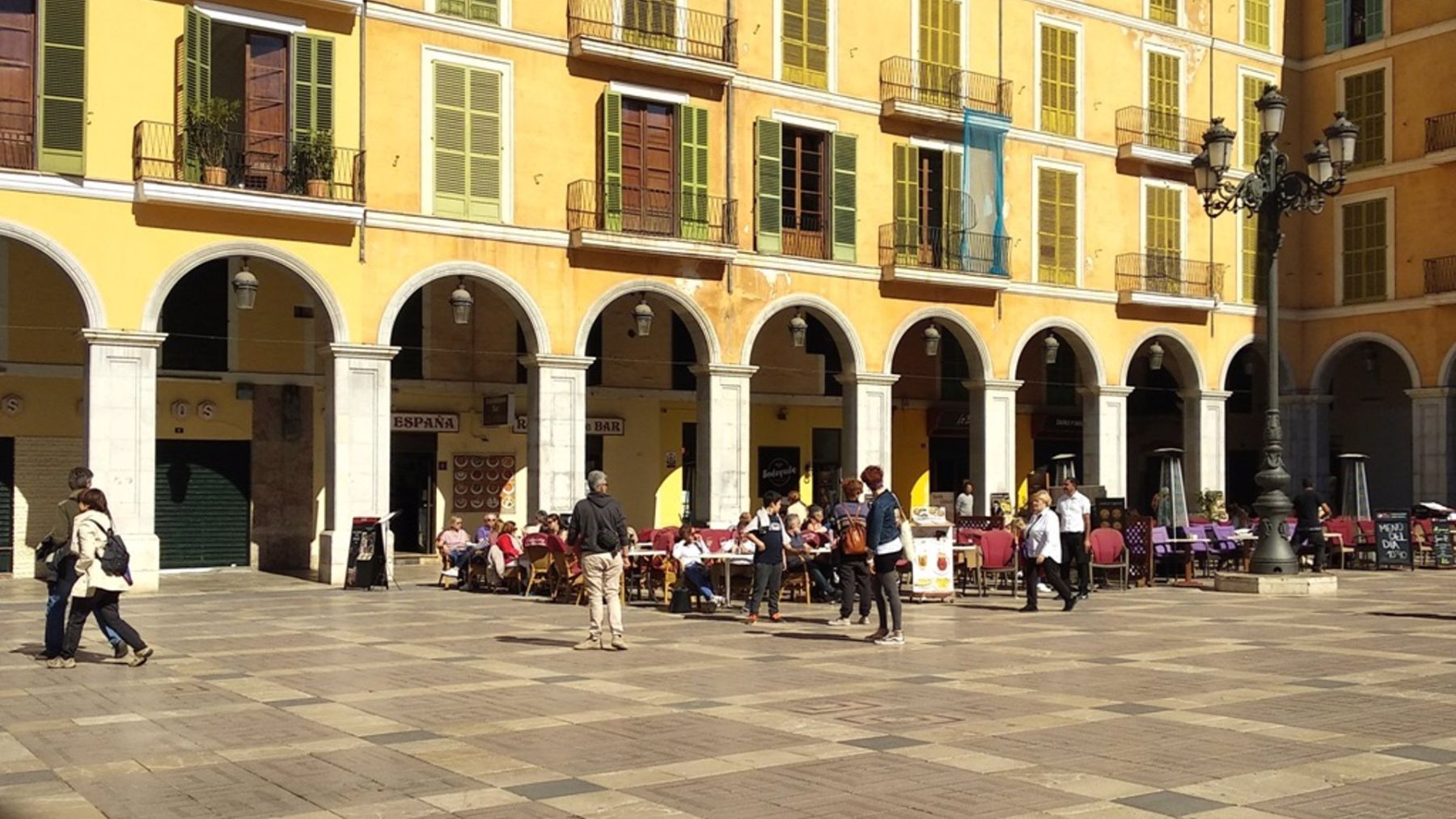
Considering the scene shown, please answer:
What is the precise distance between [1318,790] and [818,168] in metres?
23.3

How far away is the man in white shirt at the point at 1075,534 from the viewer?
68.1 feet

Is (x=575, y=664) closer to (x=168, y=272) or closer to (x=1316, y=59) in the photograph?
(x=168, y=272)

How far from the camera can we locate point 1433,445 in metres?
36.1

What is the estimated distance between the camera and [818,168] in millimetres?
30516

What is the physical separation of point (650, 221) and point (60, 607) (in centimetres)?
1574

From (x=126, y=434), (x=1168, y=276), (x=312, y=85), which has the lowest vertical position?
(x=126, y=434)

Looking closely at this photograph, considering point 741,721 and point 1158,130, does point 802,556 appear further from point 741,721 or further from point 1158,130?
point 1158,130

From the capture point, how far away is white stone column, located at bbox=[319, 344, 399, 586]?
80.6 ft

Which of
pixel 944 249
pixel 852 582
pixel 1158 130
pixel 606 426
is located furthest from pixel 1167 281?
pixel 852 582

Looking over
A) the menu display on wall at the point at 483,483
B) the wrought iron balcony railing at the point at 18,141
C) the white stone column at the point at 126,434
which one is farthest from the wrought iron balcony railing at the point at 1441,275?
the wrought iron balcony railing at the point at 18,141

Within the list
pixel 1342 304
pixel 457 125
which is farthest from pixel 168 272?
pixel 1342 304

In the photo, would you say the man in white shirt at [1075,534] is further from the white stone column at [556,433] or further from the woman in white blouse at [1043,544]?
the white stone column at [556,433]

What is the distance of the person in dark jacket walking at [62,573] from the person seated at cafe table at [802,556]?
8.89 m

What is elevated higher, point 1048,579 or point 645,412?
point 645,412
